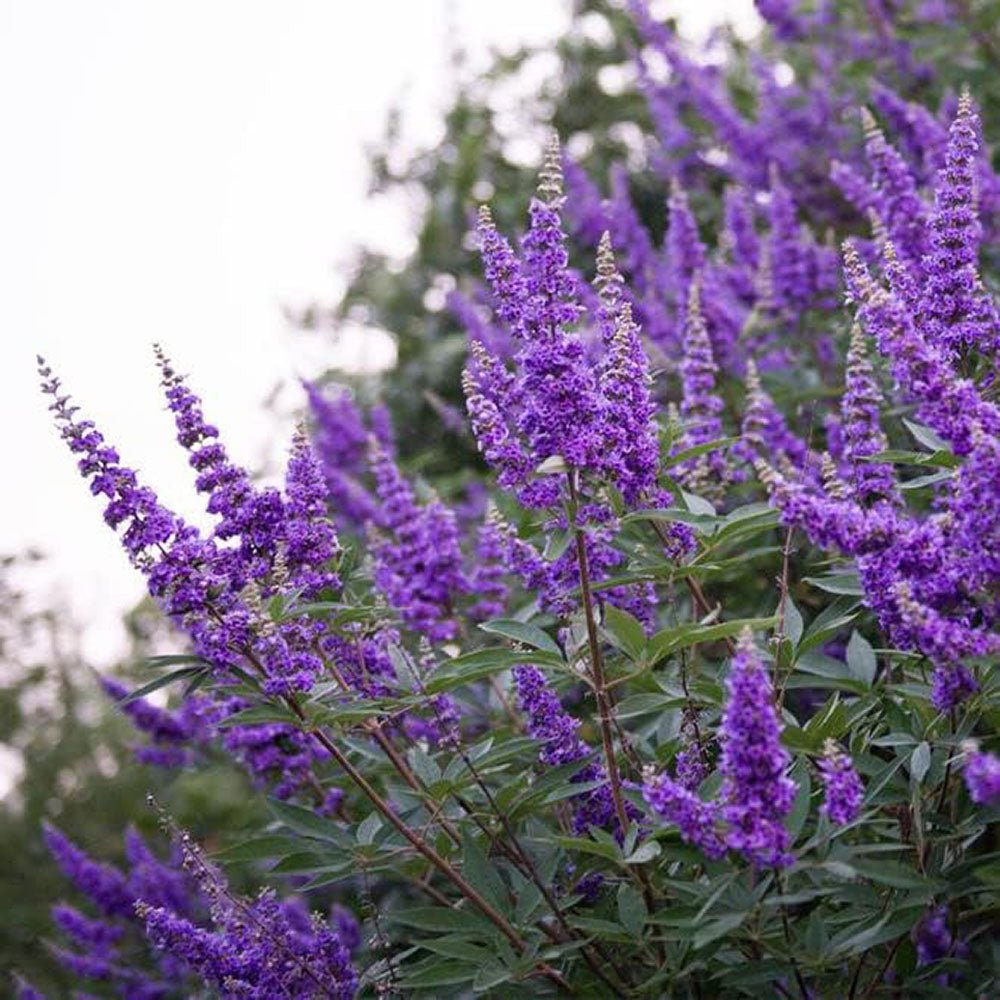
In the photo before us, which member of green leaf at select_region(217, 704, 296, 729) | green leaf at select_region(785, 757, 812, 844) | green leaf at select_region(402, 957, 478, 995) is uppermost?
green leaf at select_region(217, 704, 296, 729)

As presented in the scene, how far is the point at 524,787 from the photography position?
396cm

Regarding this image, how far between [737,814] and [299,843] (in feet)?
5.03

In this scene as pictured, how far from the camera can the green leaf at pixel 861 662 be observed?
3.79 metres

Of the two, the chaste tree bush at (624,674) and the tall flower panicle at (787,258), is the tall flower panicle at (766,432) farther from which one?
the tall flower panicle at (787,258)

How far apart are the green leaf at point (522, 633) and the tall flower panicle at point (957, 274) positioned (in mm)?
1315

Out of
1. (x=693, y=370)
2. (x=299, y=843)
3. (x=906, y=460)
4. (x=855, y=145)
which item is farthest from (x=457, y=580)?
(x=855, y=145)

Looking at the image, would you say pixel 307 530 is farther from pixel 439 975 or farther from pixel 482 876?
pixel 439 975

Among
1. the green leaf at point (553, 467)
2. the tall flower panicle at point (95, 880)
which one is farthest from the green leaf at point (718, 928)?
the tall flower panicle at point (95, 880)

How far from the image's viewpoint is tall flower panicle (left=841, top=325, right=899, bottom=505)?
3859 mm

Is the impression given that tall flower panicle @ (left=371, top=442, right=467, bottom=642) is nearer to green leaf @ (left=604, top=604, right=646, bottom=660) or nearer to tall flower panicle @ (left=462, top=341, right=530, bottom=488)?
tall flower panicle @ (left=462, top=341, right=530, bottom=488)

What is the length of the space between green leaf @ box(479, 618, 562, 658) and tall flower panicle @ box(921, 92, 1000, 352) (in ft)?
4.31

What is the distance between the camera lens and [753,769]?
2744 millimetres

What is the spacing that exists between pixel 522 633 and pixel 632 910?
2.48 feet

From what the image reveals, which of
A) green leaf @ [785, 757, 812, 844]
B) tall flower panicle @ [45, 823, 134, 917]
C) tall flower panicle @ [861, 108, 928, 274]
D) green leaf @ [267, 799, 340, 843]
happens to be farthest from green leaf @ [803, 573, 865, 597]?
tall flower panicle @ [45, 823, 134, 917]
